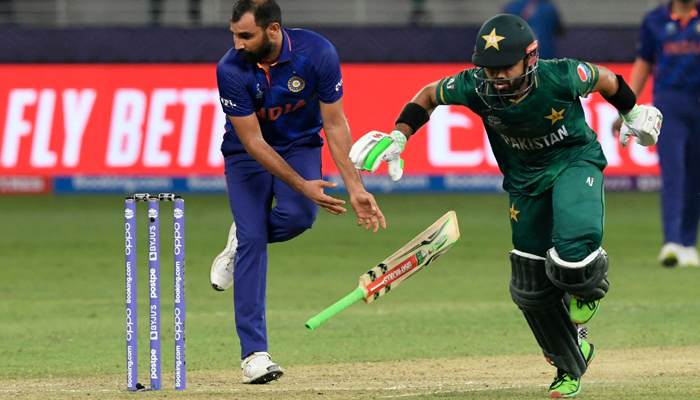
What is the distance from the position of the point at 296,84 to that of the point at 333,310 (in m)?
1.29

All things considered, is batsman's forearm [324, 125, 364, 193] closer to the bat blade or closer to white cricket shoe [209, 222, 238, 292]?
the bat blade

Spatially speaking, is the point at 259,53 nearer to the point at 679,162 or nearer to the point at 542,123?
the point at 542,123

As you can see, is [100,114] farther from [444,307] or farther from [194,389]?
[194,389]

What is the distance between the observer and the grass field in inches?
229

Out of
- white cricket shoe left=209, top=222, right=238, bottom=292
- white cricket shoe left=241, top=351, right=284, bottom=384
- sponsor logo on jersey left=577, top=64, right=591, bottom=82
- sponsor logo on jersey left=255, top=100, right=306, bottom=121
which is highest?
sponsor logo on jersey left=577, top=64, right=591, bottom=82

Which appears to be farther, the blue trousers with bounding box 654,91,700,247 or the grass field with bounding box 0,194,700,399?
the blue trousers with bounding box 654,91,700,247

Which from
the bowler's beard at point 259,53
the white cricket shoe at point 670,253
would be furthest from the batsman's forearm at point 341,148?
the white cricket shoe at point 670,253

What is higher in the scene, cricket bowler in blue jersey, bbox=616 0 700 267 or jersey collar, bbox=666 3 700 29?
jersey collar, bbox=666 3 700 29

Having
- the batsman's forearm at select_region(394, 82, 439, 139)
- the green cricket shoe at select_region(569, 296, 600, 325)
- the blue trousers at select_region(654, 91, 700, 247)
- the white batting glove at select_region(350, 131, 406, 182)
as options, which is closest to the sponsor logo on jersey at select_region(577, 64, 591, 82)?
the batsman's forearm at select_region(394, 82, 439, 139)

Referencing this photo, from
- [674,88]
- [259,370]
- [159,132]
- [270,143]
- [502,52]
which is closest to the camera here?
[502,52]

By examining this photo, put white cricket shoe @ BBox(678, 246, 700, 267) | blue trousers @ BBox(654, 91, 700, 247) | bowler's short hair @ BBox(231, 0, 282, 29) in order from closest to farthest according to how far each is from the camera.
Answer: bowler's short hair @ BBox(231, 0, 282, 29) → blue trousers @ BBox(654, 91, 700, 247) → white cricket shoe @ BBox(678, 246, 700, 267)

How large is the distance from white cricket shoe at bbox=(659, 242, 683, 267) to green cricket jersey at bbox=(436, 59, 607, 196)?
5.47 metres

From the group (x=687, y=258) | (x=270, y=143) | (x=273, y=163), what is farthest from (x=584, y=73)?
(x=687, y=258)

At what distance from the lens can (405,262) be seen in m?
5.50
